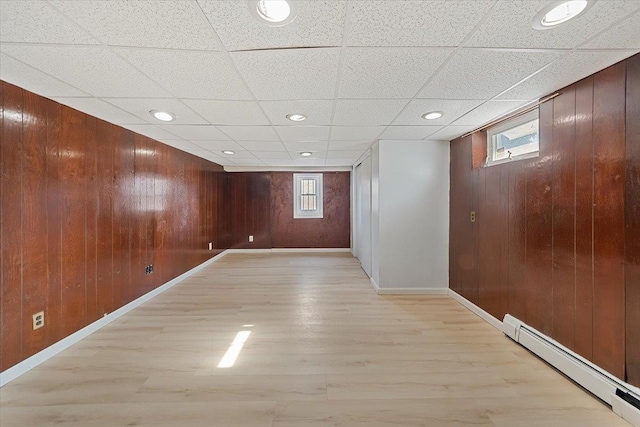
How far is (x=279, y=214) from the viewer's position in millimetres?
7219

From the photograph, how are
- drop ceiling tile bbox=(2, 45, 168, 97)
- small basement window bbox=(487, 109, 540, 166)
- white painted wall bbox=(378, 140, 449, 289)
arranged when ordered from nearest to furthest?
drop ceiling tile bbox=(2, 45, 168, 97) < small basement window bbox=(487, 109, 540, 166) < white painted wall bbox=(378, 140, 449, 289)

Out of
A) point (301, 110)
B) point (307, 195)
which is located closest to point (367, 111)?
point (301, 110)

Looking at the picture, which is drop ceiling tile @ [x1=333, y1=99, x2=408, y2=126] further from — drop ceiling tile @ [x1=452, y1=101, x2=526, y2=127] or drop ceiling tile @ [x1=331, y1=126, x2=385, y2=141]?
drop ceiling tile @ [x1=452, y1=101, x2=526, y2=127]

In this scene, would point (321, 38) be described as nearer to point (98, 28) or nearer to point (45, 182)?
point (98, 28)

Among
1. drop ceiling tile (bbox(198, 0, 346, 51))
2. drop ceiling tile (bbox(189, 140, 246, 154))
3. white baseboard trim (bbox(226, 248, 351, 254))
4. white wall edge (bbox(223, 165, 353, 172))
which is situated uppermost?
white wall edge (bbox(223, 165, 353, 172))

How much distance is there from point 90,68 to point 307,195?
5.66 metres

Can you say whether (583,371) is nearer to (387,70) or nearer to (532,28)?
(532,28)

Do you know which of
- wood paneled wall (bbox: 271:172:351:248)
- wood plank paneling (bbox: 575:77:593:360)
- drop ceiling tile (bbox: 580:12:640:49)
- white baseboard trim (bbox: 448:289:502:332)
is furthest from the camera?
wood paneled wall (bbox: 271:172:351:248)

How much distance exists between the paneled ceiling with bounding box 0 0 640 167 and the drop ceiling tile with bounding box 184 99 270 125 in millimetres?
25

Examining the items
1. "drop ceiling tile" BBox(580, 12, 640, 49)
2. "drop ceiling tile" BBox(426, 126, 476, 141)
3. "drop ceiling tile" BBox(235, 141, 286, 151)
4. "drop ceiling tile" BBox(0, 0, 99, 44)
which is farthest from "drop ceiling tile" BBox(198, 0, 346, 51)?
"drop ceiling tile" BBox(235, 141, 286, 151)

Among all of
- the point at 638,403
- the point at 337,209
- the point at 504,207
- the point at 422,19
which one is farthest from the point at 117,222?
the point at 337,209

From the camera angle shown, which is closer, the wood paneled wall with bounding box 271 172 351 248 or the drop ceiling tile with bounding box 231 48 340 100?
the drop ceiling tile with bounding box 231 48 340 100

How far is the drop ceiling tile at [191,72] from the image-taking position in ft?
5.16

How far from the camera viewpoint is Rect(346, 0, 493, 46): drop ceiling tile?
1.19m
